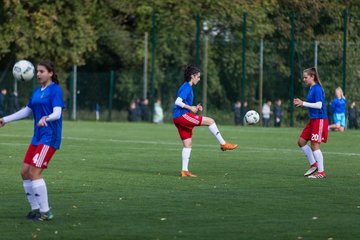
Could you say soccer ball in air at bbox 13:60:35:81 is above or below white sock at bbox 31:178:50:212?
above

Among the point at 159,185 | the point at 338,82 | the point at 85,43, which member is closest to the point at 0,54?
the point at 85,43

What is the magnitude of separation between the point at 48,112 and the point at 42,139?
38 centimetres

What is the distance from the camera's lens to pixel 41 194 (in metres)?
13.8

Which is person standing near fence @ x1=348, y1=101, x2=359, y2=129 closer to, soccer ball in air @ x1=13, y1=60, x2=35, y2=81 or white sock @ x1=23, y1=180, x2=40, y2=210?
soccer ball in air @ x1=13, y1=60, x2=35, y2=81

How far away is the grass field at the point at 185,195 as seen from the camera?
13.0 meters

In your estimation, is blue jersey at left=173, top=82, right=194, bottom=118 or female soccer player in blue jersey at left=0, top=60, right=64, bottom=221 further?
blue jersey at left=173, top=82, right=194, bottom=118

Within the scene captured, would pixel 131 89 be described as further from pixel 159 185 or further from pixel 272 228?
pixel 272 228

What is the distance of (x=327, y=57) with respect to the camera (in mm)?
51781

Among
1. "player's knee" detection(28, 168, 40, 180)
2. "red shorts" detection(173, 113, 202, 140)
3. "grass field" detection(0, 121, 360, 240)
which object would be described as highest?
"red shorts" detection(173, 113, 202, 140)

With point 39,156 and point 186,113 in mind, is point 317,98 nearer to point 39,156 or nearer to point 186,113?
point 186,113

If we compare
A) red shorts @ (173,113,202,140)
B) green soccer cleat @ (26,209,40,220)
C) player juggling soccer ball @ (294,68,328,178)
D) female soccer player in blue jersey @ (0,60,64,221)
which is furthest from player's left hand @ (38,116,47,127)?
player juggling soccer ball @ (294,68,328,178)

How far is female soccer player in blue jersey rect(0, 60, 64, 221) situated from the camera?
546 inches

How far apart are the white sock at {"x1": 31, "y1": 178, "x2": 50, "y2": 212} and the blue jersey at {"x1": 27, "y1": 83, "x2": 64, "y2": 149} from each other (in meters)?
0.51

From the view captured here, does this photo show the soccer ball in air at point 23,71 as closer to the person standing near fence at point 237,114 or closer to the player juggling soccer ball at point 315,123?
the player juggling soccer ball at point 315,123
